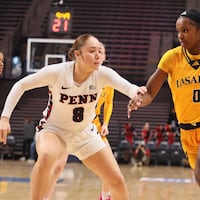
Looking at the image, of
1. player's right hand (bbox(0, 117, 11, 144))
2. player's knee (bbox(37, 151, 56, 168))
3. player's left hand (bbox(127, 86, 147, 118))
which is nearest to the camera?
player's left hand (bbox(127, 86, 147, 118))

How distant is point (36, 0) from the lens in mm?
25016

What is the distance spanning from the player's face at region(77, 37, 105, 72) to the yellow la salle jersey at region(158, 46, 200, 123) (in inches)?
25.3

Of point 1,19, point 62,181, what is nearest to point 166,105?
point 1,19

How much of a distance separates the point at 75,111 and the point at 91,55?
1.89ft

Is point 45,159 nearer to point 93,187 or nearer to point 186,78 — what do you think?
point 186,78

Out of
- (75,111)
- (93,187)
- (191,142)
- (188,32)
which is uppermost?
(188,32)

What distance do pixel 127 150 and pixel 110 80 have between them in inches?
562

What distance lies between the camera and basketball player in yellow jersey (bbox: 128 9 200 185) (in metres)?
4.77

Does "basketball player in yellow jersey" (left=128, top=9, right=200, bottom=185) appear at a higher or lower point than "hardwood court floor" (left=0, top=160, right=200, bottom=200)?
higher

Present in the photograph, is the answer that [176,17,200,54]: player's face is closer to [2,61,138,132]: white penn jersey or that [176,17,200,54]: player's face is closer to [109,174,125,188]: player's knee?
[2,61,138,132]: white penn jersey

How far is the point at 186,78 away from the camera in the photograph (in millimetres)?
4855

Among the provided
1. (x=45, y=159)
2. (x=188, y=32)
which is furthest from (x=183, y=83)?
(x=45, y=159)

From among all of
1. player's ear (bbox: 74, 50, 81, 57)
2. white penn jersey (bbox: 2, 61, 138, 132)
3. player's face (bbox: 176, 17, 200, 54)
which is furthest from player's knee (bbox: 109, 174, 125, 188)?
player's face (bbox: 176, 17, 200, 54)

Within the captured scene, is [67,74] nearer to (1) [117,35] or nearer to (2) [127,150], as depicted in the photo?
(2) [127,150]
